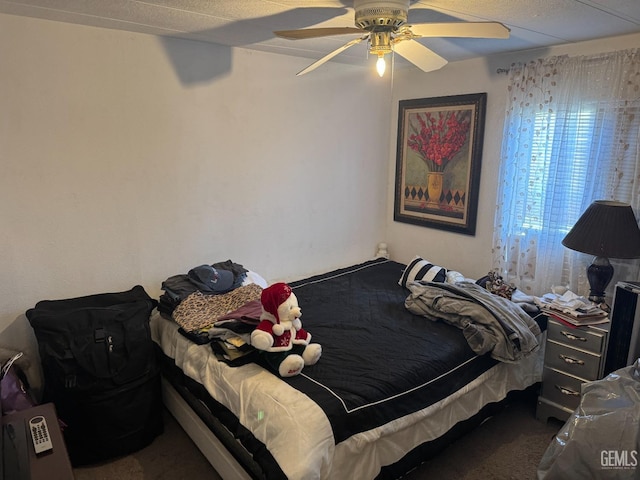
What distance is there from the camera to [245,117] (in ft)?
9.80

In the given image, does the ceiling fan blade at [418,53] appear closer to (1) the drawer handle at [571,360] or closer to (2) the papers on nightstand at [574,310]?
(2) the papers on nightstand at [574,310]

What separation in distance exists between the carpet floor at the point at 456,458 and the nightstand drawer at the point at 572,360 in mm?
363

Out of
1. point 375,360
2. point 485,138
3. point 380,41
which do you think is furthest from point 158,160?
point 485,138

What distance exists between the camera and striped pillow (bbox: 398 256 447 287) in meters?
3.02

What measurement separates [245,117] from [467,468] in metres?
2.47

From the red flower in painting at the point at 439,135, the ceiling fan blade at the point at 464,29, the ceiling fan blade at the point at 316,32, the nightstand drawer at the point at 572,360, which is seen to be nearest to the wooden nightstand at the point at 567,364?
the nightstand drawer at the point at 572,360

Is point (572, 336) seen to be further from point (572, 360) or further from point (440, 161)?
point (440, 161)

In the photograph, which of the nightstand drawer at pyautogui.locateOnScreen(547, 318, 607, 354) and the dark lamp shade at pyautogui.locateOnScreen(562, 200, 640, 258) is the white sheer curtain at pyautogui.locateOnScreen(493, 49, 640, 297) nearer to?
the dark lamp shade at pyautogui.locateOnScreen(562, 200, 640, 258)

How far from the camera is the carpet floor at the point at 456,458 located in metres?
2.17

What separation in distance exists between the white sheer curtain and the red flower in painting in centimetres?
39

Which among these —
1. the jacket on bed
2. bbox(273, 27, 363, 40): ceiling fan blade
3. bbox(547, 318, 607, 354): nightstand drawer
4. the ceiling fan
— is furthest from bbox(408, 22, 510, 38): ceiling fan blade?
bbox(547, 318, 607, 354): nightstand drawer

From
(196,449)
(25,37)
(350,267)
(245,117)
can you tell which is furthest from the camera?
(350,267)

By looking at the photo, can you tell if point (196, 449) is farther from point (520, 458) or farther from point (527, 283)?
point (527, 283)

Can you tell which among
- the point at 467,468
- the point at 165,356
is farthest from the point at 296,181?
the point at 467,468
